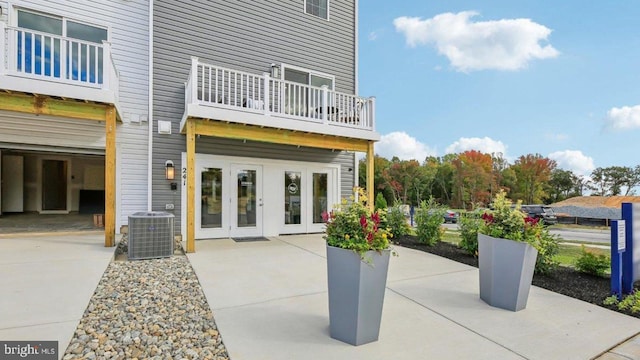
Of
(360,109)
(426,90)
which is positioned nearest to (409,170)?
(426,90)

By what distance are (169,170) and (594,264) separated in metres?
8.80

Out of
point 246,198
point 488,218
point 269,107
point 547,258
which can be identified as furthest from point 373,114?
point 488,218

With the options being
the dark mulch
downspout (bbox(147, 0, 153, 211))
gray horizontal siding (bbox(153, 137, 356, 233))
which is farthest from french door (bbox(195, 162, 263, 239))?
the dark mulch

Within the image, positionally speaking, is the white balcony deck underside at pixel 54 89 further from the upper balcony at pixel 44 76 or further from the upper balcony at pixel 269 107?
the upper balcony at pixel 269 107

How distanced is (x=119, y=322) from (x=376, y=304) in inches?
97.9

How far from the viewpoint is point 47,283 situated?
13.7 feet

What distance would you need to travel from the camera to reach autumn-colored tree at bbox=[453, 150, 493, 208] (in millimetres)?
35156

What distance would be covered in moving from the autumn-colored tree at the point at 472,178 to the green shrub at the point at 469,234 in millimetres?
29823

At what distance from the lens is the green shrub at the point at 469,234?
6809mm

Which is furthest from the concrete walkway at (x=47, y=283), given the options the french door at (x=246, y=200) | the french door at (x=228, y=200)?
the french door at (x=246, y=200)

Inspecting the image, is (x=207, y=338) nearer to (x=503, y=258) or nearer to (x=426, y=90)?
(x=503, y=258)

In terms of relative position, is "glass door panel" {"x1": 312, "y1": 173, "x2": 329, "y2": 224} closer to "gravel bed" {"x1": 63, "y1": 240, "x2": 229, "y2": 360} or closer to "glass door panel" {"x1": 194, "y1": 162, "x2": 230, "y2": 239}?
"glass door panel" {"x1": 194, "y1": 162, "x2": 230, "y2": 239}

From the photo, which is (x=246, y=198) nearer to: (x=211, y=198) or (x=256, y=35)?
(x=211, y=198)

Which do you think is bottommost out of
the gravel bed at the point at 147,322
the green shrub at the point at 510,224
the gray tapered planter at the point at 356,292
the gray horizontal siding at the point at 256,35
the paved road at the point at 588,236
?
the paved road at the point at 588,236
